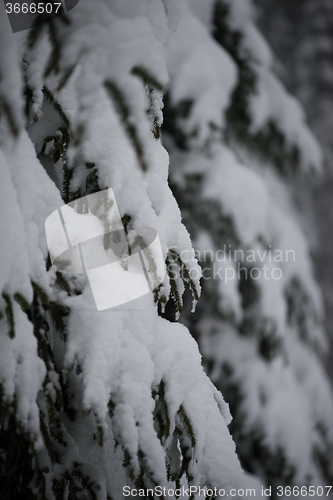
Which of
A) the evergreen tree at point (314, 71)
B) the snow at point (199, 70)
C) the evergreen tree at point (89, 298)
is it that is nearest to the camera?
the evergreen tree at point (89, 298)

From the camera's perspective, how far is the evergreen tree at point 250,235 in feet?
4.49

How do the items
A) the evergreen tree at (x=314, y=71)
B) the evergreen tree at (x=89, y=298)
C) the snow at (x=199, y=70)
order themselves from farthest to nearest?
the evergreen tree at (x=314, y=71) → the snow at (x=199, y=70) → the evergreen tree at (x=89, y=298)

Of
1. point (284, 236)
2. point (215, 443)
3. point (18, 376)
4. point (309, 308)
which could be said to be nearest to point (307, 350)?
point (309, 308)

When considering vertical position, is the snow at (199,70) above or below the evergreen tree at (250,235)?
above

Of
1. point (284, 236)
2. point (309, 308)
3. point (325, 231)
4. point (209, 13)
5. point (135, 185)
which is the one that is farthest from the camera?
point (325, 231)

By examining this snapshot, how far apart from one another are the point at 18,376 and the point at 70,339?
86 millimetres

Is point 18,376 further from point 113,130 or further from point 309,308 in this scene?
point 309,308

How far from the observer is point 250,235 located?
1522 mm

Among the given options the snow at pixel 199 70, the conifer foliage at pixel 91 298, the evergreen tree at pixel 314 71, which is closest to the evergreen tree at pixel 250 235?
the snow at pixel 199 70

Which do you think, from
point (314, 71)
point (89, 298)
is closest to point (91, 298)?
point (89, 298)

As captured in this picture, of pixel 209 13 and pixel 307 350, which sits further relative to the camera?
A: pixel 307 350

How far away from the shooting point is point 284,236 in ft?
5.21

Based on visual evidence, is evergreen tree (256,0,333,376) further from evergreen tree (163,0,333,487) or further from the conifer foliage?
the conifer foliage

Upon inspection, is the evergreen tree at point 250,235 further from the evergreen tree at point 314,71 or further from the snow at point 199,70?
the evergreen tree at point 314,71
